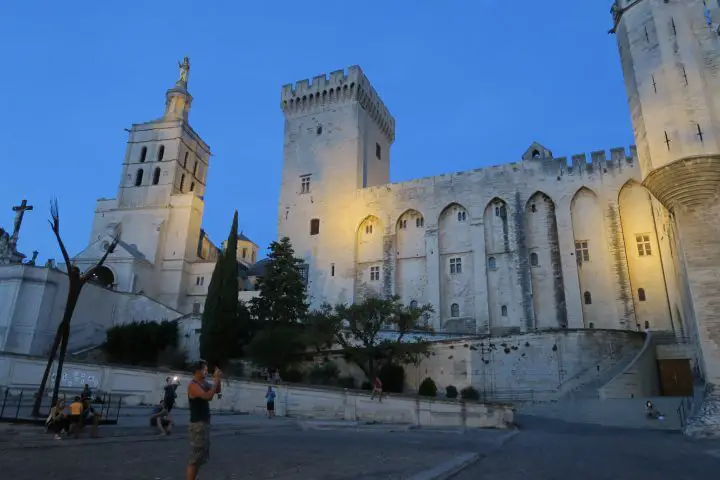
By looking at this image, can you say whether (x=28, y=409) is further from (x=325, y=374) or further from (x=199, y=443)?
(x=325, y=374)

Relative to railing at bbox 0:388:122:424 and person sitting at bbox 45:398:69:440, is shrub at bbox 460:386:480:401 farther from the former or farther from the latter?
person sitting at bbox 45:398:69:440

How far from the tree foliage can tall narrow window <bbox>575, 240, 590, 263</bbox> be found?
2783 centimetres

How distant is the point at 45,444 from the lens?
8.39m

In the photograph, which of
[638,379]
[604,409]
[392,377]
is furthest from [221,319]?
[638,379]

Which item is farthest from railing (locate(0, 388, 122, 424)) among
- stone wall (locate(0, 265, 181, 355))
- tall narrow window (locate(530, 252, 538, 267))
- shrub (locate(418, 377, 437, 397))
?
tall narrow window (locate(530, 252, 538, 267))

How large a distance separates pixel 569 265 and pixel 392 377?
1448 centimetres

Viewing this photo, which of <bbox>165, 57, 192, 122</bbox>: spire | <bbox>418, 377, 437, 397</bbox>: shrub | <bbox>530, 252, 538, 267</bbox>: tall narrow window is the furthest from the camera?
<bbox>165, 57, 192, 122</bbox>: spire

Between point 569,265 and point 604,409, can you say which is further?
point 569,265

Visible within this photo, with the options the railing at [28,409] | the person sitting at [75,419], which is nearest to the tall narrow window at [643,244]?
the railing at [28,409]

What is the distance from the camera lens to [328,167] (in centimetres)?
4259

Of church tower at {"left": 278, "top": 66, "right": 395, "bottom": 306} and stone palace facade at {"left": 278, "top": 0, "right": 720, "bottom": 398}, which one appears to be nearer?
stone palace facade at {"left": 278, "top": 0, "right": 720, "bottom": 398}

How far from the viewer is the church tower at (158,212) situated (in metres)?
43.3

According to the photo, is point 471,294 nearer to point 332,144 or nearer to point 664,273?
point 664,273

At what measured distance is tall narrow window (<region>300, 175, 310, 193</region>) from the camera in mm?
43000
